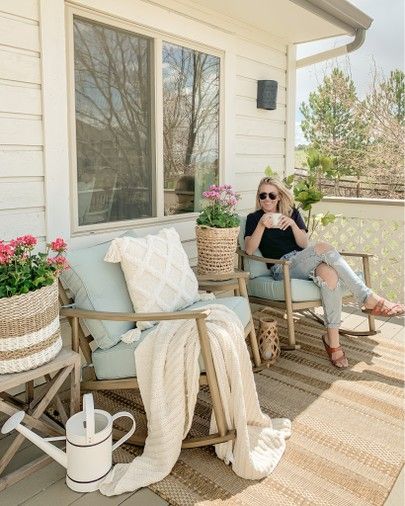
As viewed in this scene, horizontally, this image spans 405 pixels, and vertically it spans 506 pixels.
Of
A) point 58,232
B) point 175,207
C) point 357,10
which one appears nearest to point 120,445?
point 58,232

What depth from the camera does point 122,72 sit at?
114 inches

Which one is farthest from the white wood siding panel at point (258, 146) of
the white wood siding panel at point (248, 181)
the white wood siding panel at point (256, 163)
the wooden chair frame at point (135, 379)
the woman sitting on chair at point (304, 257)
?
Result: the wooden chair frame at point (135, 379)

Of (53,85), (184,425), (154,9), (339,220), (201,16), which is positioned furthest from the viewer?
(339,220)

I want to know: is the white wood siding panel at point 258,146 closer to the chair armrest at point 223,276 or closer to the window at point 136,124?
the window at point 136,124

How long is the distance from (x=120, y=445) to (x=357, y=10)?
3.51 meters

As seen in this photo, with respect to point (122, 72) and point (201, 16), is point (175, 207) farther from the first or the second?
point (201, 16)

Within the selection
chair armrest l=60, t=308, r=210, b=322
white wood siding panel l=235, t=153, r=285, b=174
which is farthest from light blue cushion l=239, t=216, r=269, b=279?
chair armrest l=60, t=308, r=210, b=322

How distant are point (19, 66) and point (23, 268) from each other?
45.6 inches

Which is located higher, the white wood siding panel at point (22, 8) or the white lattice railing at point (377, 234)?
the white wood siding panel at point (22, 8)

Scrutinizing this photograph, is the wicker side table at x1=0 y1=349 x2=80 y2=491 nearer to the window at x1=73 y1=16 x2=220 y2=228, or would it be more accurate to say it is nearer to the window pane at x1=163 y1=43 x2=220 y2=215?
the window at x1=73 y1=16 x2=220 y2=228

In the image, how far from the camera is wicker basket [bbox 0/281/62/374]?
1782 millimetres

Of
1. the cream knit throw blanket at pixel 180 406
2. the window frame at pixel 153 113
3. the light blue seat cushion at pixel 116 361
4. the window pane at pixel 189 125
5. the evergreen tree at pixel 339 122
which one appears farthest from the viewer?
the evergreen tree at pixel 339 122

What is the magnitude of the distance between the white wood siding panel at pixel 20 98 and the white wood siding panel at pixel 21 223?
517 mm

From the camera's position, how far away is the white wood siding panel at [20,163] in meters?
2.37
